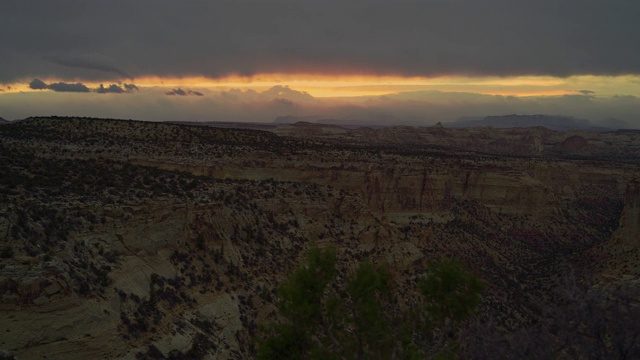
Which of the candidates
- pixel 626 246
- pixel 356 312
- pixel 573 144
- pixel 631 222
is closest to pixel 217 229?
pixel 356 312

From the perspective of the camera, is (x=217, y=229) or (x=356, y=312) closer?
(x=356, y=312)

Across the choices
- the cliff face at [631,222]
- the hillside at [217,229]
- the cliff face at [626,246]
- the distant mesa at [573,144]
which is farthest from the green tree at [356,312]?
the distant mesa at [573,144]

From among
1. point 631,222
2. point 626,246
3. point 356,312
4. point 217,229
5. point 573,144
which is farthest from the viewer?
point 573,144

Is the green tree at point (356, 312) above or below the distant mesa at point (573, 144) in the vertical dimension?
above

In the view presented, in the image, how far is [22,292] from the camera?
44.2ft

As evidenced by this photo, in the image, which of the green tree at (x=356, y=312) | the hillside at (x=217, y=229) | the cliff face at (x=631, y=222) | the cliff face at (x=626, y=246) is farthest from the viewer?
the cliff face at (x=631, y=222)

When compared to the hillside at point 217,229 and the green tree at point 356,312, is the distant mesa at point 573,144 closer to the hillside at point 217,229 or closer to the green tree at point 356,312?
the hillside at point 217,229

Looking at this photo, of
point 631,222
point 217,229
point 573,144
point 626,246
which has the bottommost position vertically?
point 626,246

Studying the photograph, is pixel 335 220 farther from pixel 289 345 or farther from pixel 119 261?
pixel 289 345

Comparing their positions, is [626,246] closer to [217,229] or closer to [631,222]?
[631,222]

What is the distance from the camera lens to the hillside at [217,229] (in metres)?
15.2

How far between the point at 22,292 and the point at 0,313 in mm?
758

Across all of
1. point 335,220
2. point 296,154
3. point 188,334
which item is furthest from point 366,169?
point 188,334

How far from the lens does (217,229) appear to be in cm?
2436
